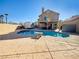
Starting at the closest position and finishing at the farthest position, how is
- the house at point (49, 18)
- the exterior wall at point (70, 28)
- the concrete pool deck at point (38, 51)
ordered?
the concrete pool deck at point (38, 51)
the exterior wall at point (70, 28)
the house at point (49, 18)

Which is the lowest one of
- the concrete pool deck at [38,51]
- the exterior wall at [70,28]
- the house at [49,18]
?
the concrete pool deck at [38,51]

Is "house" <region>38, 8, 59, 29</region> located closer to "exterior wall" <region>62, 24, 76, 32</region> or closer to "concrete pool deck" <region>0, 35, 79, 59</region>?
"exterior wall" <region>62, 24, 76, 32</region>

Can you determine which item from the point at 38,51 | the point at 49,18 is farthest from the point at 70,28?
the point at 38,51

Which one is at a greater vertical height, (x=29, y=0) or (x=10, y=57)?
(x=29, y=0)

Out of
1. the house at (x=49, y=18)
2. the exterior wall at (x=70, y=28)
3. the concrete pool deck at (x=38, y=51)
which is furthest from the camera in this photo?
the house at (x=49, y=18)

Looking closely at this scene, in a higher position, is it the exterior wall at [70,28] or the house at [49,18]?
the house at [49,18]

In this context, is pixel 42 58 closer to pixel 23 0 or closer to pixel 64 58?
pixel 64 58

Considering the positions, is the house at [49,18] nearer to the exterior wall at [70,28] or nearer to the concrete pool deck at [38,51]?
the exterior wall at [70,28]

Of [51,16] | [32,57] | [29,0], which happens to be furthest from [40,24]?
[32,57]

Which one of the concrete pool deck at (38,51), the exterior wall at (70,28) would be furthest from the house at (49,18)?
the concrete pool deck at (38,51)

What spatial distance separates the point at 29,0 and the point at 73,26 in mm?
11694

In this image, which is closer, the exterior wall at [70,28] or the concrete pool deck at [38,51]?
the concrete pool deck at [38,51]

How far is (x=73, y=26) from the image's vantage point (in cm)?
2145

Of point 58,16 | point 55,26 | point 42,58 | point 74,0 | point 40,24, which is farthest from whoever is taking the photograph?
point 40,24
